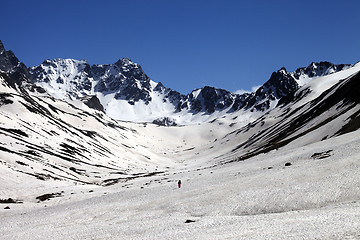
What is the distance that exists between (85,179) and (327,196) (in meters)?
66.6

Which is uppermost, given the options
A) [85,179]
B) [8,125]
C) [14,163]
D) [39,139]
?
[8,125]

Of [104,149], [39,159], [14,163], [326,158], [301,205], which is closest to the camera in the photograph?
[301,205]

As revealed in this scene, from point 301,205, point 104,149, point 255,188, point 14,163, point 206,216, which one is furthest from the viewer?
point 104,149

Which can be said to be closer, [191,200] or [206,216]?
[206,216]

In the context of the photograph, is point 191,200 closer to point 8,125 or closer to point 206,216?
point 206,216

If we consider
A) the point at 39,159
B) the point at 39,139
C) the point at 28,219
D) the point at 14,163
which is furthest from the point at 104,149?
the point at 28,219

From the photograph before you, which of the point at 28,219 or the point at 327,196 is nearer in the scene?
the point at 327,196

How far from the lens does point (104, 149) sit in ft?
472

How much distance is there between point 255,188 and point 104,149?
119 metres

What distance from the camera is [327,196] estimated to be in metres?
26.3

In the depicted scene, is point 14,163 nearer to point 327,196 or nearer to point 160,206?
point 160,206

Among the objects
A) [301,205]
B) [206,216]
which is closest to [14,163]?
[206,216]

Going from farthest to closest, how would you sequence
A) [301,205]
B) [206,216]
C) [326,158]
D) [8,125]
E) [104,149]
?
[104,149], [8,125], [326,158], [206,216], [301,205]

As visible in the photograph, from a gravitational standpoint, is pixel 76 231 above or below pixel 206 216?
above
